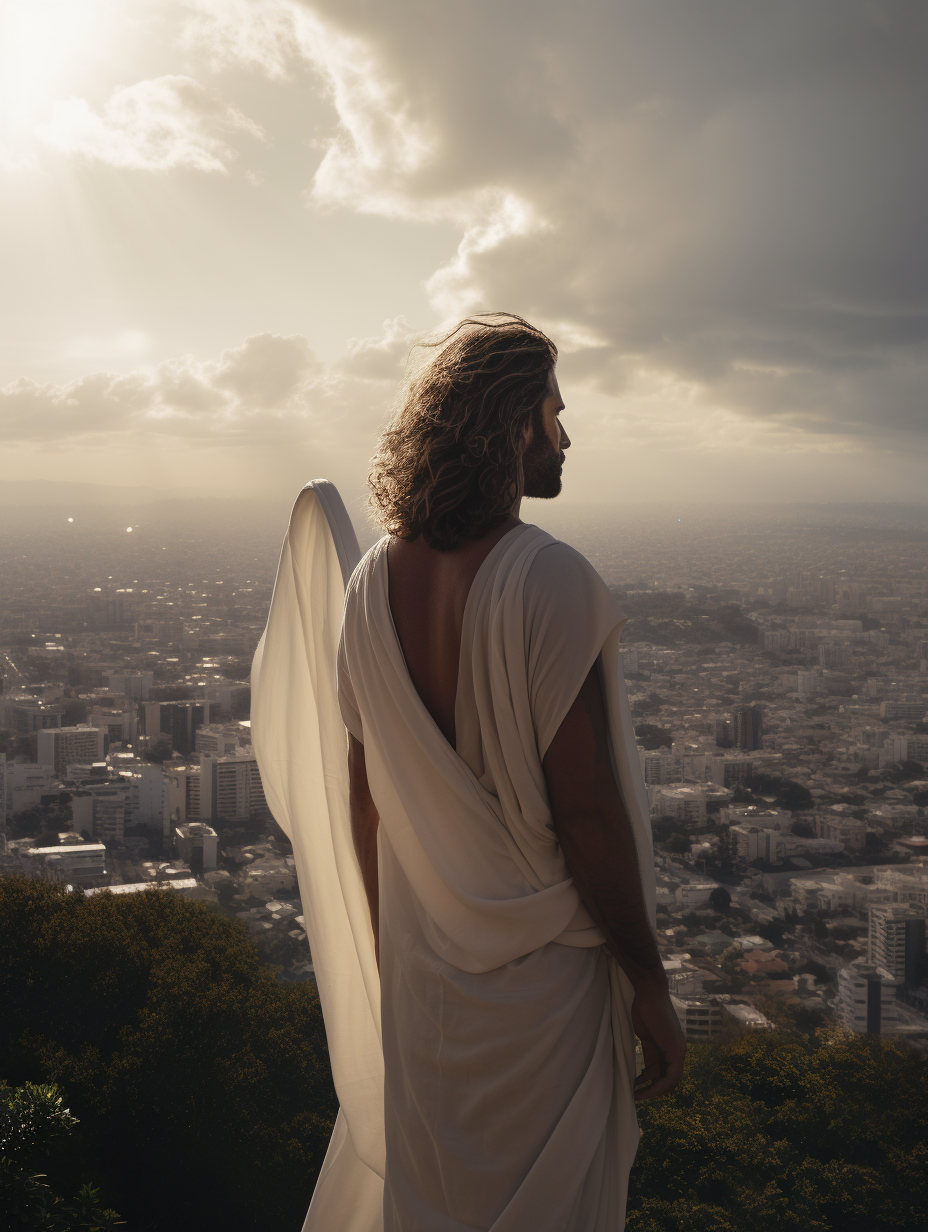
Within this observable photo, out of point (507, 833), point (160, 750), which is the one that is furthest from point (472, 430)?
point (160, 750)

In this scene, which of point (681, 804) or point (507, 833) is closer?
point (507, 833)

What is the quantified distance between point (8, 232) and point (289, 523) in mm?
4454

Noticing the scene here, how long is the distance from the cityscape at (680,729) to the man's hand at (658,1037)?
100 cm

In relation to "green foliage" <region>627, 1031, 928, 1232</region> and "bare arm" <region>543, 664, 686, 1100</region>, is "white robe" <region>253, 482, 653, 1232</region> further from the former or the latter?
"green foliage" <region>627, 1031, 928, 1232</region>

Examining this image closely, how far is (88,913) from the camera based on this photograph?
393 centimetres

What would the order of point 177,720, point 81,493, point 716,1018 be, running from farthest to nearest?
point 81,493
point 177,720
point 716,1018

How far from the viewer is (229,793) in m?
5.20

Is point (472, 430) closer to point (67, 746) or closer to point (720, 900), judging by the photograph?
point (720, 900)

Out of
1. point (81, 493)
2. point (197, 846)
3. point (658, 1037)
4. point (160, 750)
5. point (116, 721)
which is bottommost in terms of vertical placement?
point (197, 846)

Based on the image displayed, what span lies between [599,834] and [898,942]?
367 cm

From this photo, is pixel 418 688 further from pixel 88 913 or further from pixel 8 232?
pixel 8 232

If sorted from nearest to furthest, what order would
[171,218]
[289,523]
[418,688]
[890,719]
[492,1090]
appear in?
[492,1090]
[418,688]
[289,523]
[171,218]
[890,719]

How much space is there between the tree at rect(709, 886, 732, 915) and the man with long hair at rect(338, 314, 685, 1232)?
3176mm

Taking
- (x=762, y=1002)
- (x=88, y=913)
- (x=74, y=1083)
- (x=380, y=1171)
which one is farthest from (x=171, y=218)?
(x=762, y=1002)
